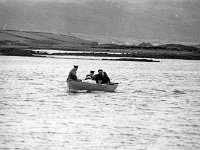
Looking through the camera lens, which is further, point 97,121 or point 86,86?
point 86,86

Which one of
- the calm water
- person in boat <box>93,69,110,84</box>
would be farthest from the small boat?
the calm water

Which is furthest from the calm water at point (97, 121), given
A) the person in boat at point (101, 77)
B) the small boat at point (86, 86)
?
the person in boat at point (101, 77)

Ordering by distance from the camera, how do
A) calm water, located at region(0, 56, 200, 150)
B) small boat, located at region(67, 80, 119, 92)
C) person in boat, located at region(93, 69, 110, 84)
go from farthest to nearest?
1. person in boat, located at region(93, 69, 110, 84)
2. small boat, located at region(67, 80, 119, 92)
3. calm water, located at region(0, 56, 200, 150)

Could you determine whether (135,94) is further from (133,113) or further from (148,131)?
(148,131)

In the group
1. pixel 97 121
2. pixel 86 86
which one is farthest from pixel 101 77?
pixel 97 121

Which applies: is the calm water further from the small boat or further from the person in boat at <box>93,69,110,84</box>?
the person in boat at <box>93,69,110,84</box>

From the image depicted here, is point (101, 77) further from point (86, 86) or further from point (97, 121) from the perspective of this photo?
point (97, 121)

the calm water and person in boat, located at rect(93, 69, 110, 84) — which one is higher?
person in boat, located at rect(93, 69, 110, 84)

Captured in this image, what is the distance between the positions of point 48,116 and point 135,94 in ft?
53.2

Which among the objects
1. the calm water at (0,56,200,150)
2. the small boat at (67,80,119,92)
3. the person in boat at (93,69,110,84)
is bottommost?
the calm water at (0,56,200,150)

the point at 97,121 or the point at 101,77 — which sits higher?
the point at 101,77

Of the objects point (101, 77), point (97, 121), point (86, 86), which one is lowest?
point (97, 121)

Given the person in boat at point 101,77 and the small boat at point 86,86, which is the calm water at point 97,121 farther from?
the person in boat at point 101,77

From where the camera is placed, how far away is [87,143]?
73.8ft
